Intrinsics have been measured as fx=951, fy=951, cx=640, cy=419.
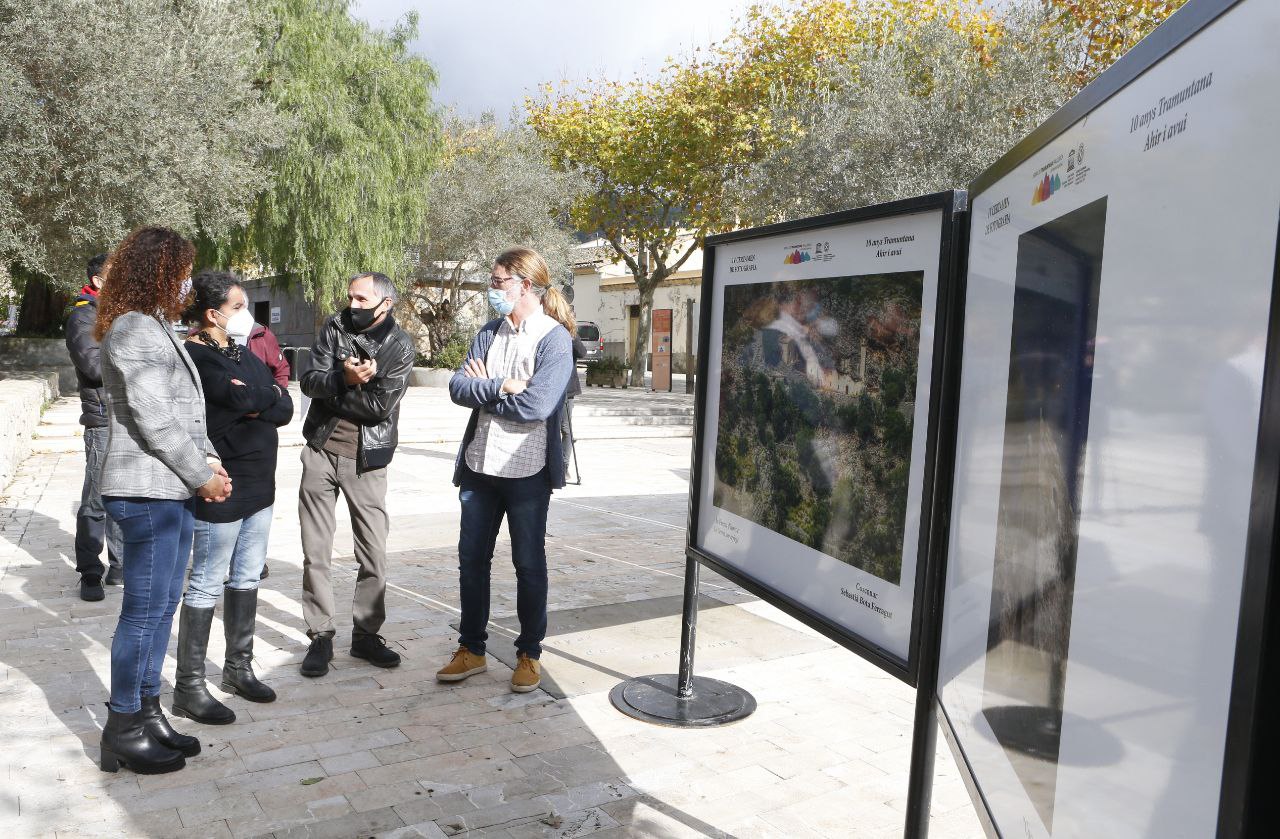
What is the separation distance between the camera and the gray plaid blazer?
3408 millimetres

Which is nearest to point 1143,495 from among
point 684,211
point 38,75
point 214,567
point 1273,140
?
point 1273,140

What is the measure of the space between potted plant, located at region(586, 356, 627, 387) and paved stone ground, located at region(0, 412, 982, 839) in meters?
22.3

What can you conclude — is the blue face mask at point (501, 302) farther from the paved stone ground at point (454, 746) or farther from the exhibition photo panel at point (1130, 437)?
the exhibition photo panel at point (1130, 437)

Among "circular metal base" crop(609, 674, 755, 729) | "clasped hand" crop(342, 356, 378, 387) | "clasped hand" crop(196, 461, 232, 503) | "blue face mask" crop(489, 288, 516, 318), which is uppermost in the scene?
"blue face mask" crop(489, 288, 516, 318)

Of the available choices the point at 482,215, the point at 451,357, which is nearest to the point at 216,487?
the point at 451,357

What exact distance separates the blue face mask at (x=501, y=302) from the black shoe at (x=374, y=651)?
1747mm

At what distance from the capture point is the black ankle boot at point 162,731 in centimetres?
358

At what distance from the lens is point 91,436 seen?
5.90m

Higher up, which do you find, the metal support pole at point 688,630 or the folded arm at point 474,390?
the folded arm at point 474,390

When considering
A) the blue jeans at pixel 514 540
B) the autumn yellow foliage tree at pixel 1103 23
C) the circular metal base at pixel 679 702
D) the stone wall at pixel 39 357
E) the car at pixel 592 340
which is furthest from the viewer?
the car at pixel 592 340

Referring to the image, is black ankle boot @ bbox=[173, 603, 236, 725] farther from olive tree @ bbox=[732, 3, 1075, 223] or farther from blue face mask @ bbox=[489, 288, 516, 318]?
A: olive tree @ bbox=[732, 3, 1075, 223]

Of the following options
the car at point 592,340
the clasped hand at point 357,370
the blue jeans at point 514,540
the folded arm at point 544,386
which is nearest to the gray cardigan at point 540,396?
the folded arm at point 544,386

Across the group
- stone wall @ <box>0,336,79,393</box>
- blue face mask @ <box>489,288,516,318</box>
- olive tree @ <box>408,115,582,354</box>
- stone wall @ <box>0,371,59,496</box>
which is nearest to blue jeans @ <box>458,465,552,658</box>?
blue face mask @ <box>489,288,516,318</box>

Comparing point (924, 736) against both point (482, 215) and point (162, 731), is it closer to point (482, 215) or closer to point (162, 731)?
point (162, 731)
